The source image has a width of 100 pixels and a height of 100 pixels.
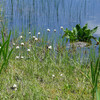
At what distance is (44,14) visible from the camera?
20.5 feet

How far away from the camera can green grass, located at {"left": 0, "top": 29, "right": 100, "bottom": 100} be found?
254cm

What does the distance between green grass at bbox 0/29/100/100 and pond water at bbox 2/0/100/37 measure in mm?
1450

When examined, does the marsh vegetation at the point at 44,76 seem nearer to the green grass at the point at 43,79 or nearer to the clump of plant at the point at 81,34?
the green grass at the point at 43,79

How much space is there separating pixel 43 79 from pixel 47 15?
3.40 m

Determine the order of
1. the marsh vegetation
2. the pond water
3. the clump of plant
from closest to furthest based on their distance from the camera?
the marsh vegetation → the clump of plant → the pond water

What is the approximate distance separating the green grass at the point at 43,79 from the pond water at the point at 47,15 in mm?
1450

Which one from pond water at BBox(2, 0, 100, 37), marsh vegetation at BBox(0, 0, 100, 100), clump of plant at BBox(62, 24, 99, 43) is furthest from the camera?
pond water at BBox(2, 0, 100, 37)

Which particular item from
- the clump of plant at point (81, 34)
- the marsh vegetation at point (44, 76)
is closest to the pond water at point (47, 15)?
the clump of plant at point (81, 34)

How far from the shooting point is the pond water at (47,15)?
5404 mm

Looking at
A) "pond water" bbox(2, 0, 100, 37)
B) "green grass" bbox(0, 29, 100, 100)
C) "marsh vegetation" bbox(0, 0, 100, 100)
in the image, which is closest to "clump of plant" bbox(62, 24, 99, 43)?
"pond water" bbox(2, 0, 100, 37)

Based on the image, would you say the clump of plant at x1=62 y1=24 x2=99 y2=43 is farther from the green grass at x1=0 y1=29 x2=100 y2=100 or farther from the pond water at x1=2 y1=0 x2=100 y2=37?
the green grass at x1=0 y1=29 x2=100 y2=100

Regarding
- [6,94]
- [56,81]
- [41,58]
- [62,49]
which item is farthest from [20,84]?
[62,49]

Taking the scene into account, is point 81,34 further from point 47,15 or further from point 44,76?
point 44,76

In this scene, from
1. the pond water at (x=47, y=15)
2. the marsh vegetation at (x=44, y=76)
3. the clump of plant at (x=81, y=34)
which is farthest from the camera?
the pond water at (x=47, y=15)
